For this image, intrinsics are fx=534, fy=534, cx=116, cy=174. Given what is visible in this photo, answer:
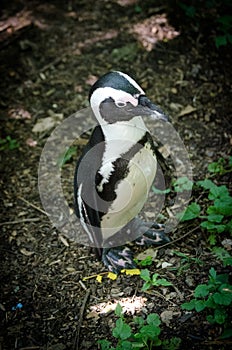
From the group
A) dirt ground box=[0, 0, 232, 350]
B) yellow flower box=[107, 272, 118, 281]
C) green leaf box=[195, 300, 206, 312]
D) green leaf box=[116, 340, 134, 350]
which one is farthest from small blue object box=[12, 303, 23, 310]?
green leaf box=[195, 300, 206, 312]

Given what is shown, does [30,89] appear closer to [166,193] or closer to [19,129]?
[19,129]

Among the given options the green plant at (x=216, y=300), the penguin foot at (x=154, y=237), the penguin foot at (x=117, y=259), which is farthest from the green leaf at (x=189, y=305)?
the penguin foot at (x=154, y=237)

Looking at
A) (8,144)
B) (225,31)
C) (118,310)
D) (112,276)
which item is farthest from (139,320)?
(225,31)

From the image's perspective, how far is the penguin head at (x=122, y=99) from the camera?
2.66 meters

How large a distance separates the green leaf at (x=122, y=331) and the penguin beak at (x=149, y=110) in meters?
0.99

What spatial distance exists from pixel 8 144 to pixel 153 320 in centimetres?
207

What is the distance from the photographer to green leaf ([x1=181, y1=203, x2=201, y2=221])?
10.1 feet

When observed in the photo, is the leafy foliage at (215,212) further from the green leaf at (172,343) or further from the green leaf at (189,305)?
the green leaf at (172,343)

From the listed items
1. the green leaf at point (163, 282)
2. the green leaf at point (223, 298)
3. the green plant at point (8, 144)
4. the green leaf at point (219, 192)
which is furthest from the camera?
the green plant at point (8, 144)

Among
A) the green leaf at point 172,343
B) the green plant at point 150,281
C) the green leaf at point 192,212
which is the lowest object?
the green plant at point 150,281

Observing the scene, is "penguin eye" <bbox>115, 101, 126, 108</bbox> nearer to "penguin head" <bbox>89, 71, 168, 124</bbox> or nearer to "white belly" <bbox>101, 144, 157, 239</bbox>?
"penguin head" <bbox>89, 71, 168, 124</bbox>

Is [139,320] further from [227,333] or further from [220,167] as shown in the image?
[220,167]

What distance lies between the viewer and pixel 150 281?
2.83 meters

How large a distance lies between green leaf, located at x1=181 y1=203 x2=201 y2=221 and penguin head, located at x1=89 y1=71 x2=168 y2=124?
70 centimetres
